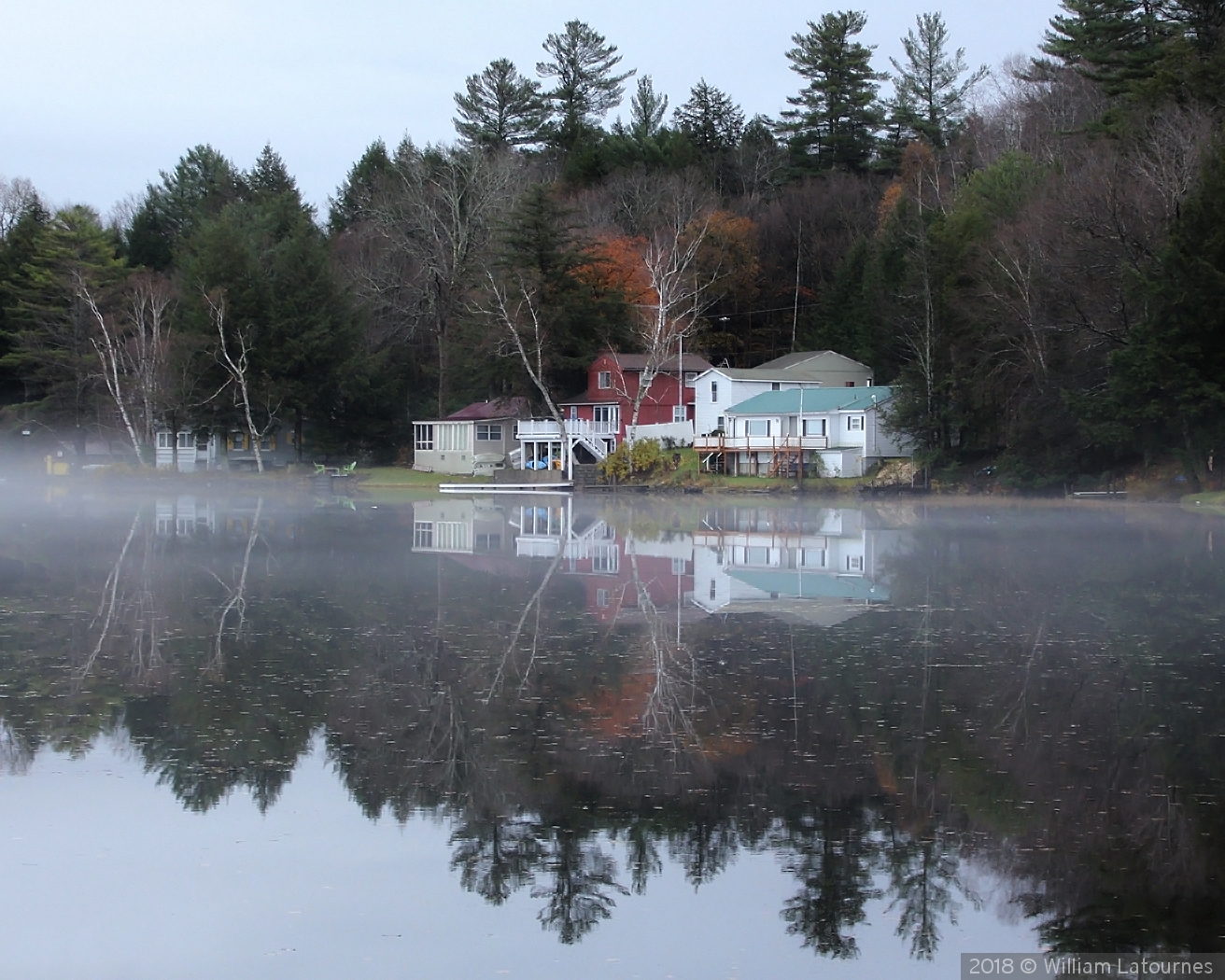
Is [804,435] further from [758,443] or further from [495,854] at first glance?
[495,854]

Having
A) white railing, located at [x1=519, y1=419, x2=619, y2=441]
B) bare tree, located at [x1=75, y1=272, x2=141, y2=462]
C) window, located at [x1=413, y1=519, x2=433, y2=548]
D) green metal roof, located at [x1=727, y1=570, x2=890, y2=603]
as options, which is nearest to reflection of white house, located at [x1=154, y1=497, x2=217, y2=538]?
window, located at [x1=413, y1=519, x2=433, y2=548]

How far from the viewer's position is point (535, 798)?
10586mm

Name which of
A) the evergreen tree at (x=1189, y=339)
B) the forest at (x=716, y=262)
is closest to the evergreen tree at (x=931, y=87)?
the forest at (x=716, y=262)

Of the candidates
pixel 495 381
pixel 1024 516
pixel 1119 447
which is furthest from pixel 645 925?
pixel 495 381

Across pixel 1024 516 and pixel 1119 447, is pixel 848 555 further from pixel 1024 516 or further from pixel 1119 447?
pixel 1119 447

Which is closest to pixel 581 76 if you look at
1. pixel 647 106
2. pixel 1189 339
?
Answer: pixel 647 106

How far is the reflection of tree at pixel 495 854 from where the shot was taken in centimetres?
903

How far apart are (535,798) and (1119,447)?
42.7m

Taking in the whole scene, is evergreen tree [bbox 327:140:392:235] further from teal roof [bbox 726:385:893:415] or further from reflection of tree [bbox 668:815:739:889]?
reflection of tree [bbox 668:815:739:889]

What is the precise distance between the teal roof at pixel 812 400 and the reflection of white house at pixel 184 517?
25.6 meters

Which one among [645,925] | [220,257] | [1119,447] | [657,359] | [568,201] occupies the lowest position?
[645,925]

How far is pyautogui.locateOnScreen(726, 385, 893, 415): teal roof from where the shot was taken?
59.1 metres

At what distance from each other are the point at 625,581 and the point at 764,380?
138 ft

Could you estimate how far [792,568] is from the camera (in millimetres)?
26656
